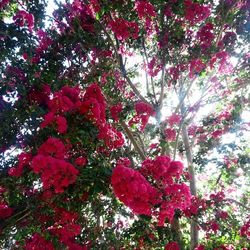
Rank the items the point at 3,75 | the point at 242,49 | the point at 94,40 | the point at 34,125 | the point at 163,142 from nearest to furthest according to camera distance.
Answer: the point at 34,125
the point at 3,75
the point at 163,142
the point at 94,40
the point at 242,49

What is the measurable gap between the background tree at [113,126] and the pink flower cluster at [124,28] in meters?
0.02

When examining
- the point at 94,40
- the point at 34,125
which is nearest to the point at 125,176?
the point at 34,125


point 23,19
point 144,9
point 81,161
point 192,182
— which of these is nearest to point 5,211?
point 81,161

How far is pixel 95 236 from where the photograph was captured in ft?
19.2

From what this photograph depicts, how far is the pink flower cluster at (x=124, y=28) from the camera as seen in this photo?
6.88 metres

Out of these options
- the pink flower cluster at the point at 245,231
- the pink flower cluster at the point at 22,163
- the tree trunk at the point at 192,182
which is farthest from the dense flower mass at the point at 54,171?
the pink flower cluster at the point at 245,231

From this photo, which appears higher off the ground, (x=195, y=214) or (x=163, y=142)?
(x=163, y=142)

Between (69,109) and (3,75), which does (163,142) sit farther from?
(3,75)

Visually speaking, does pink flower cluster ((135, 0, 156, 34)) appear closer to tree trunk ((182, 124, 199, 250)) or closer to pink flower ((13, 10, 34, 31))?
pink flower ((13, 10, 34, 31))

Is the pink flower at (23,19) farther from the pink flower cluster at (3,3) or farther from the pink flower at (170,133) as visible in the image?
the pink flower at (170,133)

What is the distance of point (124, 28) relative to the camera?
692cm

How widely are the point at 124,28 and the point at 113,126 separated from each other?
2.05 meters

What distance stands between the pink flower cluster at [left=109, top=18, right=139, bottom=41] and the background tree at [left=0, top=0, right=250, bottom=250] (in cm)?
2

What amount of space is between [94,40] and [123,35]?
606mm
